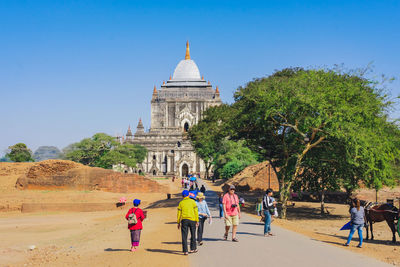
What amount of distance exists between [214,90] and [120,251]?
277 feet

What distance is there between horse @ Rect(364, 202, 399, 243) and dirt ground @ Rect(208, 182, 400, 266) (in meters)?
0.74

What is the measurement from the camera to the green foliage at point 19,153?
78.4 meters

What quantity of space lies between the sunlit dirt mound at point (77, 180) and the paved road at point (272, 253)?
27.1 metres

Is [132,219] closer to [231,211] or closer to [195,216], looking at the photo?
[195,216]

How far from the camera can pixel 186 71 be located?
327 ft

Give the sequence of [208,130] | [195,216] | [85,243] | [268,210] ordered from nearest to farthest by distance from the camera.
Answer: [195,216] → [268,210] → [85,243] → [208,130]

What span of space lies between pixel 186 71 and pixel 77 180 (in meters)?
64.6

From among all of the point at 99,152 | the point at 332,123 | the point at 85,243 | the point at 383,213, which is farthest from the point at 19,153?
the point at 383,213

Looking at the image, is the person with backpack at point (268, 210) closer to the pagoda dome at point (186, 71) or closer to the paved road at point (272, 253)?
the paved road at point (272, 253)

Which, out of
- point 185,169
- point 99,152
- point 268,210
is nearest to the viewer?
point 268,210

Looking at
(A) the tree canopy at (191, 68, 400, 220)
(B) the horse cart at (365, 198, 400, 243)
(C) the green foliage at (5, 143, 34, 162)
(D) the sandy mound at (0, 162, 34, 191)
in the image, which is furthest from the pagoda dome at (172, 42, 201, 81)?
(B) the horse cart at (365, 198, 400, 243)

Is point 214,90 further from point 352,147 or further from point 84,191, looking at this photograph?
point 352,147

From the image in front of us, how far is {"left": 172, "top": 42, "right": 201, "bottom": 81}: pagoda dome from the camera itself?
98.9 meters

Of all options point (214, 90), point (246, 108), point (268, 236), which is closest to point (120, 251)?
point (268, 236)
